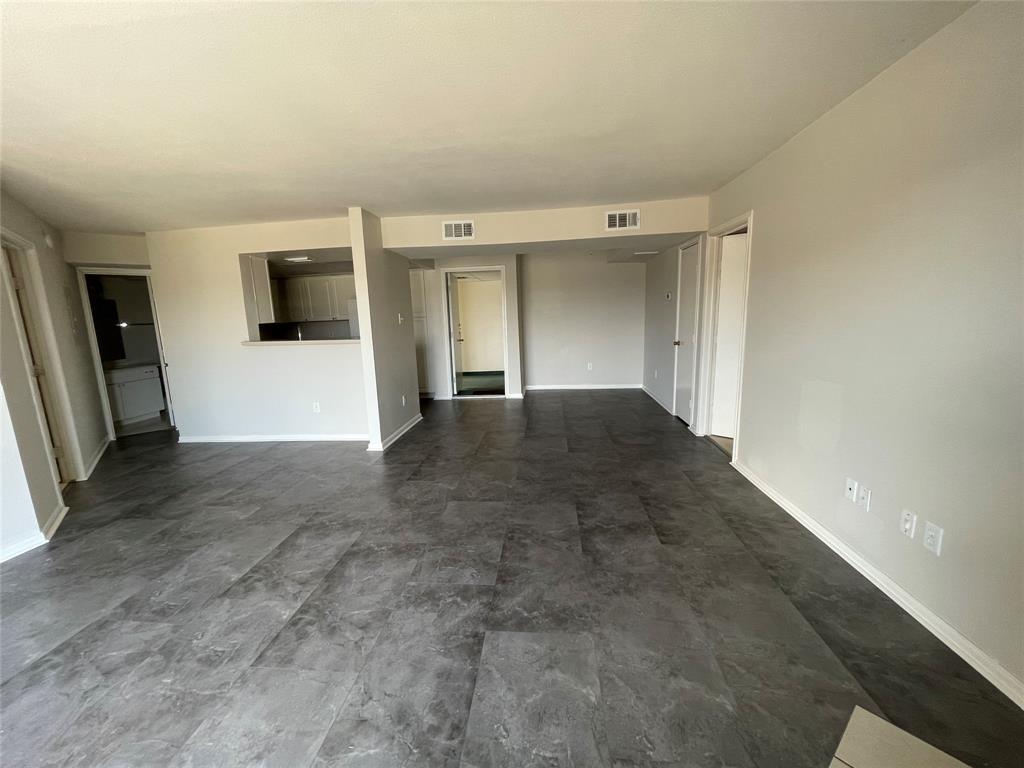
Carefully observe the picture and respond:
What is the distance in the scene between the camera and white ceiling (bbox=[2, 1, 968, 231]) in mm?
1377

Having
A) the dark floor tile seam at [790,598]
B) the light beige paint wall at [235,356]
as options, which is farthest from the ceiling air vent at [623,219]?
the light beige paint wall at [235,356]

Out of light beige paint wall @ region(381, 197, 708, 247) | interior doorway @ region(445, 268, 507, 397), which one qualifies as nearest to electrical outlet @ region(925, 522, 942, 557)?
light beige paint wall @ region(381, 197, 708, 247)

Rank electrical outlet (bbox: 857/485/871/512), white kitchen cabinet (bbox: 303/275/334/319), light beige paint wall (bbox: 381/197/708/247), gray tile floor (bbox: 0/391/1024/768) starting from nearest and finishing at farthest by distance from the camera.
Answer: gray tile floor (bbox: 0/391/1024/768), electrical outlet (bbox: 857/485/871/512), light beige paint wall (bbox: 381/197/708/247), white kitchen cabinet (bbox: 303/275/334/319)

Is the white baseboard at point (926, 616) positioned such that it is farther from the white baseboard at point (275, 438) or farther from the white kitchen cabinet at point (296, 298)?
the white kitchen cabinet at point (296, 298)

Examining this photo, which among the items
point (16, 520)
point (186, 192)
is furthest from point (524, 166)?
point (16, 520)

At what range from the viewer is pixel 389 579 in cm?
202

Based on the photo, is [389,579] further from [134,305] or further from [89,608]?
[134,305]

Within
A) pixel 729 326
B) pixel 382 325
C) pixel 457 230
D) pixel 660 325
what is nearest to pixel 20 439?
pixel 382 325

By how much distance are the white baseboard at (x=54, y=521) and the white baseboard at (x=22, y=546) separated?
0.04 metres

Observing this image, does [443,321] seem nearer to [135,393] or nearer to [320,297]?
[320,297]

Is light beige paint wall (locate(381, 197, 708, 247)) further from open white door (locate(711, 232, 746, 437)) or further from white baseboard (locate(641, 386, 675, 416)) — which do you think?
white baseboard (locate(641, 386, 675, 416))

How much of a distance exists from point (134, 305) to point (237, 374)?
8.42 feet

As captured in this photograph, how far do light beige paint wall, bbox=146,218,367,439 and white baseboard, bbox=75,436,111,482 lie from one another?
0.70 metres

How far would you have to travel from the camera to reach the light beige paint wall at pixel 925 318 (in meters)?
1.33
